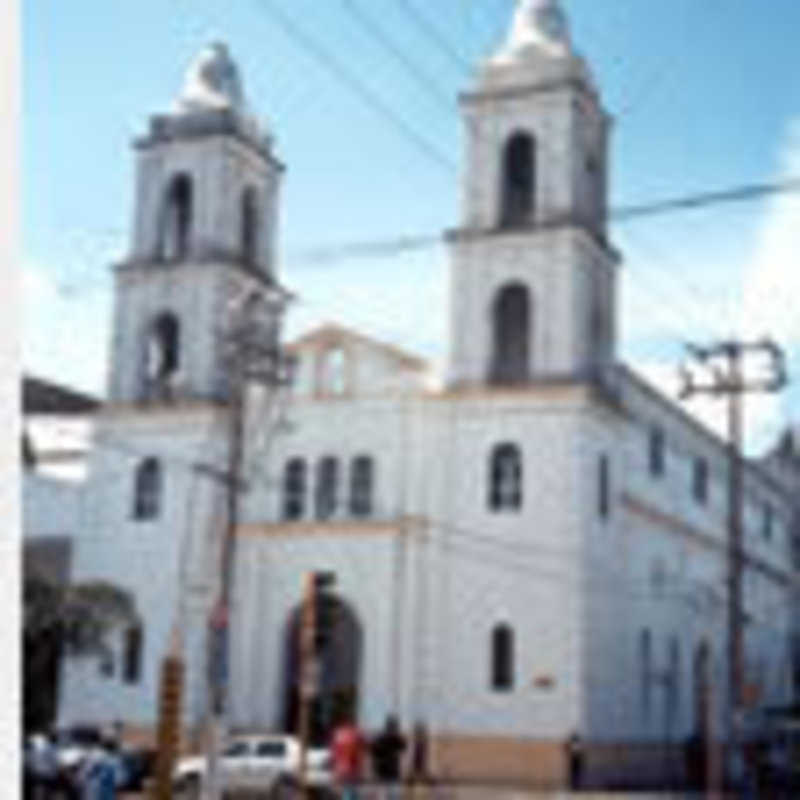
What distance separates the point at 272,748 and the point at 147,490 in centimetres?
950

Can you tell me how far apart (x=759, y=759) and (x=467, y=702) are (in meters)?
4.45

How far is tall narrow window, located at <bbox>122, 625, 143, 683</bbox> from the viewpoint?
25531 mm

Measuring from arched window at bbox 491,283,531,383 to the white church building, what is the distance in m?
0.04

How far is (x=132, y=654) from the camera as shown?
25.7 metres

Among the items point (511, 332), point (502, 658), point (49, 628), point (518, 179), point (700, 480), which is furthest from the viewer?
point (700, 480)

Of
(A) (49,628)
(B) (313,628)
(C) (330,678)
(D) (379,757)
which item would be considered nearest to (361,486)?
(C) (330,678)

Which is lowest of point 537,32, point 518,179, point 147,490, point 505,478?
point 147,490

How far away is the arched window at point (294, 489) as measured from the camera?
2553cm

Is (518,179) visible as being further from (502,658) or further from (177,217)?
(502,658)

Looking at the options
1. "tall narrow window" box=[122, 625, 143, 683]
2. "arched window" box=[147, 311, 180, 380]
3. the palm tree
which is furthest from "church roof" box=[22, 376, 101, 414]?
the palm tree

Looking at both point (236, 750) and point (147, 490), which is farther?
point (147, 490)

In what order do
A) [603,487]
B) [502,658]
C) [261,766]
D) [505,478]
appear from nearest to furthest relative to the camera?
[261,766] → [502,658] → [505,478] → [603,487]

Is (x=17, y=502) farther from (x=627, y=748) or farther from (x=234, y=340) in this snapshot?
(x=627, y=748)

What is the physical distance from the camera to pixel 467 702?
2323 centimetres
